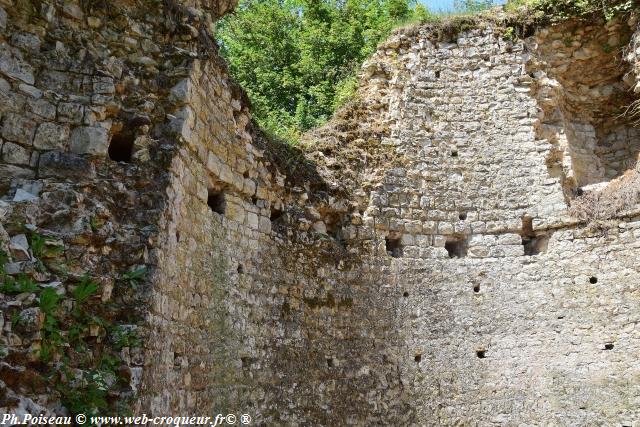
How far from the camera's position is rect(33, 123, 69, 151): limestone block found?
16.5ft

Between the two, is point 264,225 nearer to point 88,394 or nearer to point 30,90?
point 30,90

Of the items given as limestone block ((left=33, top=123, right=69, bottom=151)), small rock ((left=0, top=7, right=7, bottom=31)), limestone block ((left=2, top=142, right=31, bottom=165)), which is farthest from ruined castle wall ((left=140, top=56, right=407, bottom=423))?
small rock ((left=0, top=7, right=7, bottom=31))

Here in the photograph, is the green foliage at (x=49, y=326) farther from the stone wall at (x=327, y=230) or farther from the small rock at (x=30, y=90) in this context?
the small rock at (x=30, y=90)

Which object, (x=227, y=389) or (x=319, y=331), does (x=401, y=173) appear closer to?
(x=319, y=331)

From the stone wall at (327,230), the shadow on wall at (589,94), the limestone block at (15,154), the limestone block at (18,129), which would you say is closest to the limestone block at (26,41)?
the stone wall at (327,230)

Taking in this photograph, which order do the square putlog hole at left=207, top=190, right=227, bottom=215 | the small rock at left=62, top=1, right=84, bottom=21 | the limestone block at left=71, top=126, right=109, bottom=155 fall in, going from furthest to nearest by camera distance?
the square putlog hole at left=207, top=190, right=227, bottom=215
the small rock at left=62, top=1, right=84, bottom=21
the limestone block at left=71, top=126, right=109, bottom=155

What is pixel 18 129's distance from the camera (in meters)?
4.93

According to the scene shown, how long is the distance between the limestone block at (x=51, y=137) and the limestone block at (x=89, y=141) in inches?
2.9

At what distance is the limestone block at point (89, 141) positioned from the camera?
5.20 metres

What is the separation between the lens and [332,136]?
9.11 metres

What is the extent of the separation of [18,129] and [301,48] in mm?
10456

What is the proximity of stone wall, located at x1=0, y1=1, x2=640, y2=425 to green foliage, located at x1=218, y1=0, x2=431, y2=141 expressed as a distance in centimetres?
358

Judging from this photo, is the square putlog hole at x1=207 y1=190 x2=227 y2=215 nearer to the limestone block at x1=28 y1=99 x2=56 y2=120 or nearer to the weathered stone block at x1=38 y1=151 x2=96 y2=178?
the weathered stone block at x1=38 y1=151 x2=96 y2=178

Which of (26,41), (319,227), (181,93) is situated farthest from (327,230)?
(26,41)
